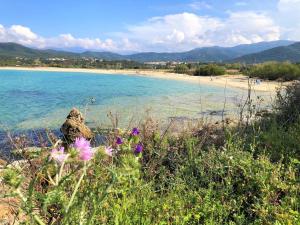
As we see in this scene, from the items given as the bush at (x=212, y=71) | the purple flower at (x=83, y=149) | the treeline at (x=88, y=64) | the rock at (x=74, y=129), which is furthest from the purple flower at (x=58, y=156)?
the treeline at (x=88, y=64)

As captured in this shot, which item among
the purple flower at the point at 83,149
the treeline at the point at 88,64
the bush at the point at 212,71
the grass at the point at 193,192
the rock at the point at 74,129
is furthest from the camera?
the treeline at the point at 88,64

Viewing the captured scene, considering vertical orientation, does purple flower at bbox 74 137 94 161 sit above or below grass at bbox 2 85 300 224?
above

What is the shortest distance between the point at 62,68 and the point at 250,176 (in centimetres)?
10352

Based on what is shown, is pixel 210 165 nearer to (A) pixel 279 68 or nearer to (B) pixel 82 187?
(B) pixel 82 187

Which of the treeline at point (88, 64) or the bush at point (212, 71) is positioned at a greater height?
the bush at point (212, 71)

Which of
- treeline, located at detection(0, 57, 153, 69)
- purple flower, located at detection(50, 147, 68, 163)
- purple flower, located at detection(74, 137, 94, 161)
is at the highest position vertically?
purple flower, located at detection(74, 137, 94, 161)

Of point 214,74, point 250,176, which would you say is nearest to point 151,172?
point 250,176

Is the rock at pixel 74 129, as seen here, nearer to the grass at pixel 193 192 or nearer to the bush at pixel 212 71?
the grass at pixel 193 192

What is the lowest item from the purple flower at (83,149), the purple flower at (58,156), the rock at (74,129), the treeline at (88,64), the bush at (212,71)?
the treeline at (88,64)

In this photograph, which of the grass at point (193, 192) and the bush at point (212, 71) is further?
the bush at point (212, 71)

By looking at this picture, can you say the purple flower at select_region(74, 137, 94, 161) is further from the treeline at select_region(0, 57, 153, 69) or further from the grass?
the treeline at select_region(0, 57, 153, 69)

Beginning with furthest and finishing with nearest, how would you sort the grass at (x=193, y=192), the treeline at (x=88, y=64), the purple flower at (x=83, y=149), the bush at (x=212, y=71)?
1. the treeline at (x=88, y=64)
2. the bush at (x=212, y=71)
3. the grass at (x=193, y=192)
4. the purple flower at (x=83, y=149)

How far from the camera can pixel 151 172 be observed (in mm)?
5125

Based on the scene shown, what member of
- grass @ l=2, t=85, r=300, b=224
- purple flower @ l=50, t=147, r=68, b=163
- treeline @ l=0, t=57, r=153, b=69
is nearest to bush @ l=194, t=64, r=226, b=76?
treeline @ l=0, t=57, r=153, b=69
